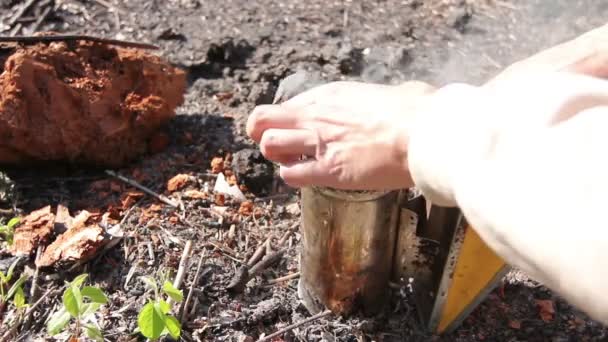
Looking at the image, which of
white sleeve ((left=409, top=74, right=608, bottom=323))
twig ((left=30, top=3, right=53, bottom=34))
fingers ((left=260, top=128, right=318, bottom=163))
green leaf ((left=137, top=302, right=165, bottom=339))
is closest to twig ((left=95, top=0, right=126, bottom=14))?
twig ((left=30, top=3, right=53, bottom=34))

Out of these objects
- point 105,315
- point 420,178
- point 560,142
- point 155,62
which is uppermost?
point 560,142

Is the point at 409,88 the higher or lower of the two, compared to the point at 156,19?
higher

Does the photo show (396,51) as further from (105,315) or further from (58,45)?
(105,315)

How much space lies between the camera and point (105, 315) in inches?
70.0

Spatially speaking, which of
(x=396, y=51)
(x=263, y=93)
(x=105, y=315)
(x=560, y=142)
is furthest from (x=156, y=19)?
(x=560, y=142)

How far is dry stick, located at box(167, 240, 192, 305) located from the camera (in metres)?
1.80

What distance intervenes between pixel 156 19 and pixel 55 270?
151cm

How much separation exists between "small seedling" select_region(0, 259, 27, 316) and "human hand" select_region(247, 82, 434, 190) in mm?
776

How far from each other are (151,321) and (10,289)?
500 millimetres

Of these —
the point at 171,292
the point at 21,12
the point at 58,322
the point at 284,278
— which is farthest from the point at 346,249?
the point at 21,12

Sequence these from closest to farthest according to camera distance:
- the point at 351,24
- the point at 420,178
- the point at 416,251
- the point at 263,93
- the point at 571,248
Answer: the point at 571,248 → the point at 420,178 → the point at 416,251 → the point at 263,93 → the point at 351,24

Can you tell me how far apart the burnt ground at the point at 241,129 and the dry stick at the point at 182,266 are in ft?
0.07

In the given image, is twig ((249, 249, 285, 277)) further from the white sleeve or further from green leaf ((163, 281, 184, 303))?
the white sleeve

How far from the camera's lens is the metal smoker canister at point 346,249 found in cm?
155
